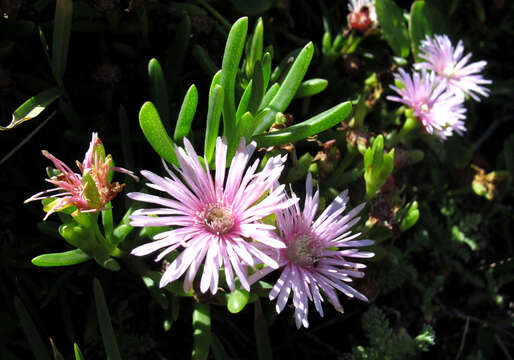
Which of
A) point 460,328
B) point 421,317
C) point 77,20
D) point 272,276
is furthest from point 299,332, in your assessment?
point 77,20

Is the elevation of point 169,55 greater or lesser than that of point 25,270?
greater

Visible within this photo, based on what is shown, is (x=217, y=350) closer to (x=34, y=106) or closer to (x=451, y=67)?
(x=34, y=106)

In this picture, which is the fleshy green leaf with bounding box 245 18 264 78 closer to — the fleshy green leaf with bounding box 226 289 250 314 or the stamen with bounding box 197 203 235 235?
the stamen with bounding box 197 203 235 235

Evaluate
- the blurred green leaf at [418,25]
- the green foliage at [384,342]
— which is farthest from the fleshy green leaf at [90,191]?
the blurred green leaf at [418,25]

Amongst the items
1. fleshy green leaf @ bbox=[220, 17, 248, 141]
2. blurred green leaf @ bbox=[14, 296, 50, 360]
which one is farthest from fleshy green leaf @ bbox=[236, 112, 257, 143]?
blurred green leaf @ bbox=[14, 296, 50, 360]

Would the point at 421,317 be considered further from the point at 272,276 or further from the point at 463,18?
the point at 463,18

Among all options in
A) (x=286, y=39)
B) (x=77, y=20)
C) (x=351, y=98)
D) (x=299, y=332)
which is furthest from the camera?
(x=286, y=39)

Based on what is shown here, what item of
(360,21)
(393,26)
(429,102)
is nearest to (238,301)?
(429,102)
